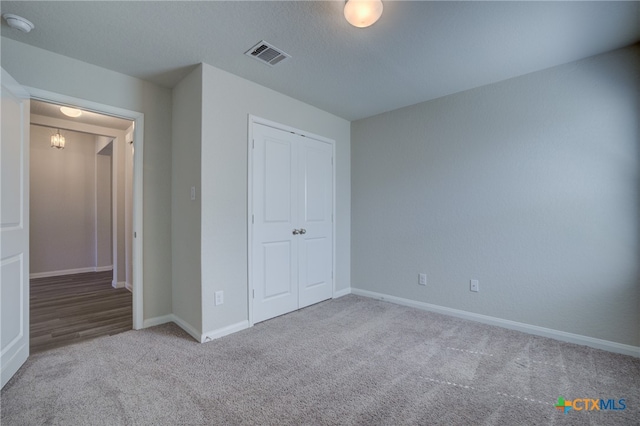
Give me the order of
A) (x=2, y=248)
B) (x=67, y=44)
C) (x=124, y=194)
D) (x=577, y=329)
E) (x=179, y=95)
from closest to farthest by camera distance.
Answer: (x=2, y=248) → (x=67, y=44) → (x=577, y=329) → (x=179, y=95) → (x=124, y=194)

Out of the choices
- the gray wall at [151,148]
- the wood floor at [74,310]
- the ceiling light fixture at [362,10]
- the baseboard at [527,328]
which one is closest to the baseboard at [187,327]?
the gray wall at [151,148]

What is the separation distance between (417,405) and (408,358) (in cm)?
57

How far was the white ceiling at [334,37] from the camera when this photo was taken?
1.86 meters

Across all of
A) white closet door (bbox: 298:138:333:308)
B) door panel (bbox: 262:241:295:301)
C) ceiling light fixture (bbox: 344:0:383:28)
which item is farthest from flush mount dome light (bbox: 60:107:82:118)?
ceiling light fixture (bbox: 344:0:383:28)

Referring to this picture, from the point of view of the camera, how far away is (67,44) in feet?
7.36

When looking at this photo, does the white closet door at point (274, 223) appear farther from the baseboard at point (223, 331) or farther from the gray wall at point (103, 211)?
the gray wall at point (103, 211)

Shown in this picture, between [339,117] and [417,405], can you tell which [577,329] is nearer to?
[417,405]

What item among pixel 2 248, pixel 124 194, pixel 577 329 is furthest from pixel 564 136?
pixel 124 194

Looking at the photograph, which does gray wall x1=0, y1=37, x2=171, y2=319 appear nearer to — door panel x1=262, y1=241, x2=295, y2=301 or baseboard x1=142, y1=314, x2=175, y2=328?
baseboard x1=142, y1=314, x2=175, y2=328

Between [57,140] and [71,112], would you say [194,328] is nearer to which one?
[71,112]

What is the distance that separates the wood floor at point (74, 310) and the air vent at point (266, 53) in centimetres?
287

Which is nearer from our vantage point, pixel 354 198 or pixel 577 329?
pixel 577 329

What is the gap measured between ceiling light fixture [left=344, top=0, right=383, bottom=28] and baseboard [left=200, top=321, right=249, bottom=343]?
2.70 metres

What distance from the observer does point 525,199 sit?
9.03 feet
